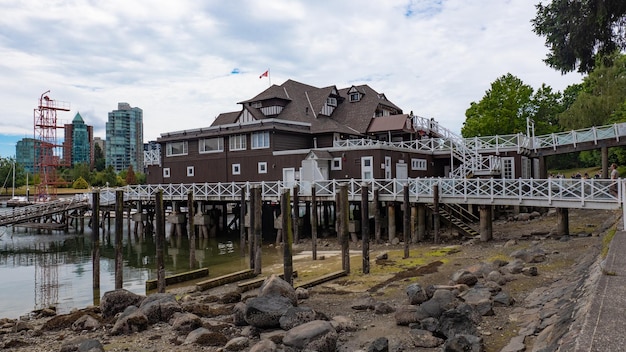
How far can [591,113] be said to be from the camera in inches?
1742

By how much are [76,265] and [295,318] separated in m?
19.8

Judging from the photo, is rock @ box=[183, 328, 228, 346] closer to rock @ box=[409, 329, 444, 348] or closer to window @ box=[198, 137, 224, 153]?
rock @ box=[409, 329, 444, 348]

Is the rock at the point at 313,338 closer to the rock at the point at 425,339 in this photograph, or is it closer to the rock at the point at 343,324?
the rock at the point at 343,324

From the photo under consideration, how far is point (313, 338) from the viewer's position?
9.12 meters

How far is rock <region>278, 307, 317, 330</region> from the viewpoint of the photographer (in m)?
10.5

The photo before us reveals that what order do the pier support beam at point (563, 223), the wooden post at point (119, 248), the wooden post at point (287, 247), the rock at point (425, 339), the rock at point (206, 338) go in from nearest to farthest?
1. the rock at point (425, 339)
2. the rock at point (206, 338)
3. the wooden post at point (287, 247)
4. the wooden post at point (119, 248)
5. the pier support beam at point (563, 223)

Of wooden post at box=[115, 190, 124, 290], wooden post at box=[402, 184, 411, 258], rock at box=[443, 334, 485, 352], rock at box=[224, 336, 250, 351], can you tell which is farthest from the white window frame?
rock at box=[443, 334, 485, 352]

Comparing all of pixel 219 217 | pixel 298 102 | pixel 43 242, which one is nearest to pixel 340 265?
pixel 219 217

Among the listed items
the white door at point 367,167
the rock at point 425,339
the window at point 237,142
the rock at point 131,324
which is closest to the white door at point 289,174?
the window at point 237,142

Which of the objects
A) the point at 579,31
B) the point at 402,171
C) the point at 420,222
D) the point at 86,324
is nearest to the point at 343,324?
the point at 86,324

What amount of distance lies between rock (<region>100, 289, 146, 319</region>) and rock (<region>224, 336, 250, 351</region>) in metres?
5.11

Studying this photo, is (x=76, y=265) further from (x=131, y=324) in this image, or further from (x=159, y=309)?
(x=131, y=324)

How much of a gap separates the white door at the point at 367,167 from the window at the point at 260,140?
7596 millimetres

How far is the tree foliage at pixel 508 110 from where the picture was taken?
4622cm
